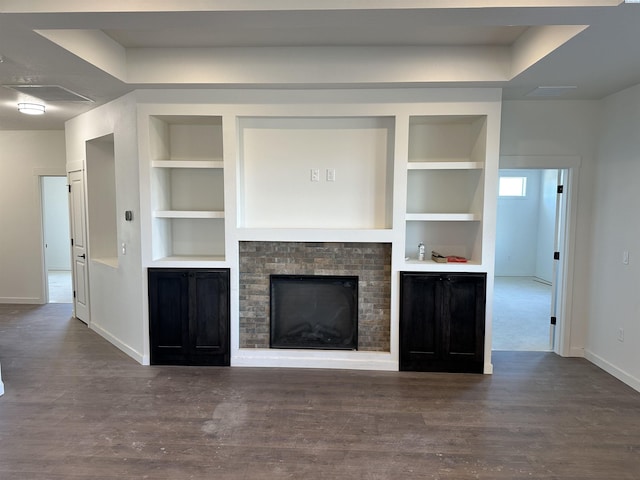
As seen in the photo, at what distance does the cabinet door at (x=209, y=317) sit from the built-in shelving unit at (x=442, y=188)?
6.16ft

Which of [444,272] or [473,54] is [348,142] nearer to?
[473,54]

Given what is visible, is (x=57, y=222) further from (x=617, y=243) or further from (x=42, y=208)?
(x=617, y=243)

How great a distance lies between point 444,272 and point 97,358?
11.7ft

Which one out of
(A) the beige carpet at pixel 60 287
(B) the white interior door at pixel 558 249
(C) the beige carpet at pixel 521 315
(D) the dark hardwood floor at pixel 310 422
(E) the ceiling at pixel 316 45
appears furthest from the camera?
(A) the beige carpet at pixel 60 287

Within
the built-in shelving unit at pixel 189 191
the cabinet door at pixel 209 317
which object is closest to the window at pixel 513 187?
the built-in shelving unit at pixel 189 191

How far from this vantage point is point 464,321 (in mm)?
3719

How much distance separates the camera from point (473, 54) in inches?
130

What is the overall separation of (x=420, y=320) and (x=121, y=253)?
10.2ft

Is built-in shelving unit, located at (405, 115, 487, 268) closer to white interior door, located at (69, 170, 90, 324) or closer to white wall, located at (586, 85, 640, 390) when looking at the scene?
white wall, located at (586, 85, 640, 390)

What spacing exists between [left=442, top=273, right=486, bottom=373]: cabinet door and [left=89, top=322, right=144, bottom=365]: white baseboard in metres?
2.94

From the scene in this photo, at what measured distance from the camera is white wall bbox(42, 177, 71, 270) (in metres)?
9.06

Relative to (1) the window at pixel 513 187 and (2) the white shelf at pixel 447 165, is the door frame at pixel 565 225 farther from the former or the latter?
(1) the window at pixel 513 187

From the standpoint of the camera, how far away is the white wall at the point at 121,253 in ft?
12.6

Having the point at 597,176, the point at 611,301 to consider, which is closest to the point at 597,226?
the point at 597,176
